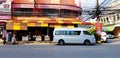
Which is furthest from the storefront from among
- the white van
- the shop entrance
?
the white van

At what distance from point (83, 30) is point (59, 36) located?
312 centimetres

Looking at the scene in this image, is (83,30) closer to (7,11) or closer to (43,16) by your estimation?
(43,16)

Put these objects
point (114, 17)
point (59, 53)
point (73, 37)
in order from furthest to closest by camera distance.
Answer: point (114, 17) < point (73, 37) < point (59, 53)

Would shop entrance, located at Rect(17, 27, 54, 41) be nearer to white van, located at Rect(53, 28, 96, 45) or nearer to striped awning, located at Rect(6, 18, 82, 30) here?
striped awning, located at Rect(6, 18, 82, 30)

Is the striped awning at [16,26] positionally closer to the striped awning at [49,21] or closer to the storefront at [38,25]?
the storefront at [38,25]

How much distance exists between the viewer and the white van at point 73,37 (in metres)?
35.2

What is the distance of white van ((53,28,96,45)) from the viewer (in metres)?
35.2

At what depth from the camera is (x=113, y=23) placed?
237ft

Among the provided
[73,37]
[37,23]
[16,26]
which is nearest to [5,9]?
[16,26]

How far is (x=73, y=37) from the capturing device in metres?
35.2

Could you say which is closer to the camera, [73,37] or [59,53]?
[59,53]

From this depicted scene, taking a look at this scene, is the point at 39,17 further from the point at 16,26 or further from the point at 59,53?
the point at 59,53

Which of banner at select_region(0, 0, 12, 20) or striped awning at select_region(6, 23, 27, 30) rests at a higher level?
banner at select_region(0, 0, 12, 20)

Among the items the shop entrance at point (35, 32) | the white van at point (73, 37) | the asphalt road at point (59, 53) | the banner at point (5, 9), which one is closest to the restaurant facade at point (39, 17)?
the shop entrance at point (35, 32)
